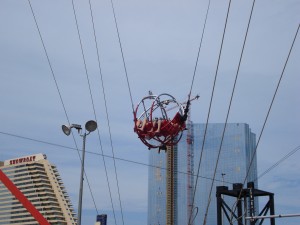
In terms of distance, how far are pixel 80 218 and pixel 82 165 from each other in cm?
256

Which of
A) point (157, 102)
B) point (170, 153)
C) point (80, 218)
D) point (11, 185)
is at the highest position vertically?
point (170, 153)

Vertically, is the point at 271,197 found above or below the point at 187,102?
below

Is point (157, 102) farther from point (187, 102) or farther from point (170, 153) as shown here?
point (170, 153)

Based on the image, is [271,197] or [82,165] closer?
[82,165]

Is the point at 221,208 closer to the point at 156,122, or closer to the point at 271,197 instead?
the point at 271,197

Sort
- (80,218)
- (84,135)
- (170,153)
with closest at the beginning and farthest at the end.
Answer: (80,218) → (84,135) → (170,153)

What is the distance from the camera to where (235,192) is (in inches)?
1192

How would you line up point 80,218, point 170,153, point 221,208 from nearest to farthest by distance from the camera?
1. point 80,218
2. point 221,208
3. point 170,153

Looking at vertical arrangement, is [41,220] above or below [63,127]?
below

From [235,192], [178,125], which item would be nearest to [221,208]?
[235,192]

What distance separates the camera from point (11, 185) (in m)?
24.4

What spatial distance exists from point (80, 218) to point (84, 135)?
4.24m

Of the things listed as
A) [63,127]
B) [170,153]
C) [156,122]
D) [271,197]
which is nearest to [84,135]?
[63,127]

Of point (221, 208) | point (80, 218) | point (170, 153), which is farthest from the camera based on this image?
point (170, 153)
